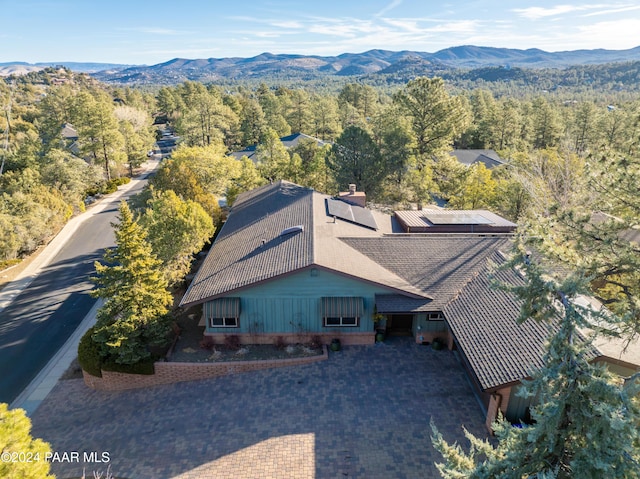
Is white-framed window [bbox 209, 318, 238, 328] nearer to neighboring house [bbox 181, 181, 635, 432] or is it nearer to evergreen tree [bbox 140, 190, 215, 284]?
neighboring house [bbox 181, 181, 635, 432]

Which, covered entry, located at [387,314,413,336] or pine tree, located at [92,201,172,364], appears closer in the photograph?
pine tree, located at [92,201,172,364]

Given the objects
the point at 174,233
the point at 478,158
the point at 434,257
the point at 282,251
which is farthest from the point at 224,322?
the point at 478,158

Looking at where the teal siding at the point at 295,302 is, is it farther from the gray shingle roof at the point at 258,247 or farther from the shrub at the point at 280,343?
the gray shingle roof at the point at 258,247

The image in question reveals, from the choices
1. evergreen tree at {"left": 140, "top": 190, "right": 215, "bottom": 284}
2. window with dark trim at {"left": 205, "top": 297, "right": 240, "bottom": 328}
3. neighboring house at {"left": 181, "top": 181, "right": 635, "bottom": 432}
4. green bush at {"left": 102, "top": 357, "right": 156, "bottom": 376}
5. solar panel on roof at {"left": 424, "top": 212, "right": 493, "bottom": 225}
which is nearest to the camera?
neighboring house at {"left": 181, "top": 181, "right": 635, "bottom": 432}

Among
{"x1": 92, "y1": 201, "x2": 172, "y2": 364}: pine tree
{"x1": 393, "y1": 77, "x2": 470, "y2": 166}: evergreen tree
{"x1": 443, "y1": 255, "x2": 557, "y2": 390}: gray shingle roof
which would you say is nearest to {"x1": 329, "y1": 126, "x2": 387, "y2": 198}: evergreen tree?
{"x1": 393, "y1": 77, "x2": 470, "y2": 166}: evergreen tree

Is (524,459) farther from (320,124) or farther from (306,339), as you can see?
(320,124)

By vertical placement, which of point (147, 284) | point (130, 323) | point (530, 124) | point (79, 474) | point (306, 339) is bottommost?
point (79, 474)

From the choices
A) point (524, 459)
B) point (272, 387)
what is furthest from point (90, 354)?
point (524, 459)
